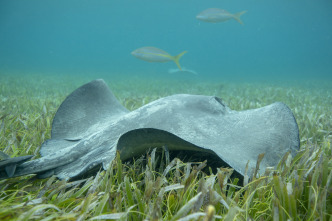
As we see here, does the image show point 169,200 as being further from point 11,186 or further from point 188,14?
point 188,14

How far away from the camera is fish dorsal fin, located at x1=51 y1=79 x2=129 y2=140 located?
2.53 meters

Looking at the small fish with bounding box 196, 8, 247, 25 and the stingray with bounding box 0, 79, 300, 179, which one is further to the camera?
the small fish with bounding box 196, 8, 247, 25

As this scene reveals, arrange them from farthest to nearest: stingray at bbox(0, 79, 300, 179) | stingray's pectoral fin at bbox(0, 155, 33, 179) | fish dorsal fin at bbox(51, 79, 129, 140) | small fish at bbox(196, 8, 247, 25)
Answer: small fish at bbox(196, 8, 247, 25), fish dorsal fin at bbox(51, 79, 129, 140), stingray at bbox(0, 79, 300, 179), stingray's pectoral fin at bbox(0, 155, 33, 179)

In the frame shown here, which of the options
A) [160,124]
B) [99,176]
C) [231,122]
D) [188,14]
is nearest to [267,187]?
[231,122]

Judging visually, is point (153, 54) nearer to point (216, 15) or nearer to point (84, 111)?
point (216, 15)

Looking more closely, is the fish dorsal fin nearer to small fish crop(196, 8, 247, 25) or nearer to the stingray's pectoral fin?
the stingray's pectoral fin

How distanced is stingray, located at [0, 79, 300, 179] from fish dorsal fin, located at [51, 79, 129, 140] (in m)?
0.01

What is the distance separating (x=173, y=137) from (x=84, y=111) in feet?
5.53

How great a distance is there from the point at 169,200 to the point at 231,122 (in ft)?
3.52

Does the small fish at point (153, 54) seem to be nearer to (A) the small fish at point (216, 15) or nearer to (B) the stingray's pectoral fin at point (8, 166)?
(A) the small fish at point (216, 15)

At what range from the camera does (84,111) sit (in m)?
2.78

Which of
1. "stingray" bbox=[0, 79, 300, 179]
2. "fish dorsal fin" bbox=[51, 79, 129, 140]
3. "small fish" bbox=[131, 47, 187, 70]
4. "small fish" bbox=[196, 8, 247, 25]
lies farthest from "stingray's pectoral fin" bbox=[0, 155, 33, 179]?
"small fish" bbox=[196, 8, 247, 25]

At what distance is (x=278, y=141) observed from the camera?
1.76m

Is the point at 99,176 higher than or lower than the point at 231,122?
lower
